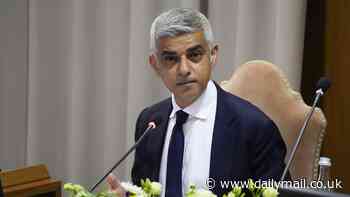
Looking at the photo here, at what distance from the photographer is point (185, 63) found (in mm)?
1699

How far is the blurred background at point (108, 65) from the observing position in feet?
7.86

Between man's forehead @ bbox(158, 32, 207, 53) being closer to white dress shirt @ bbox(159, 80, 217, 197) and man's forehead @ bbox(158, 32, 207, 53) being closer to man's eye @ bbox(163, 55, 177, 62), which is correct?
man's eye @ bbox(163, 55, 177, 62)

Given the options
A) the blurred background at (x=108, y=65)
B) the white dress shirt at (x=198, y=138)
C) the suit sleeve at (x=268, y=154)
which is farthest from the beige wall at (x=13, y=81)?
the suit sleeve at (x=268, y=154)

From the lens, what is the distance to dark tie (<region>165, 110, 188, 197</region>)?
1.72 m

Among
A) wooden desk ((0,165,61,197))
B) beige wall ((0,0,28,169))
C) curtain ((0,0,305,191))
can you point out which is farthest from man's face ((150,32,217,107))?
beige wall ((0,0,28,169))

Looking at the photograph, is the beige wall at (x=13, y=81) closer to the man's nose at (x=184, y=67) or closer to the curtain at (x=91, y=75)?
the curtain at (x=91, y=75)

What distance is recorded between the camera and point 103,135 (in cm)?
317

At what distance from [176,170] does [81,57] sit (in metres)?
1.58

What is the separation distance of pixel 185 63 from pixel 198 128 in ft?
0.82

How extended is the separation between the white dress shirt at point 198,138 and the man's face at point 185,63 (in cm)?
7

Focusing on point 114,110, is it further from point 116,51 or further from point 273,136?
point 273,136

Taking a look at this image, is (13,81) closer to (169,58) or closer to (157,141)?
(157,141)

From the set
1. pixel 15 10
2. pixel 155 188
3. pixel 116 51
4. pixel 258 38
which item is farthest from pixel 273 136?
pixel 15 10

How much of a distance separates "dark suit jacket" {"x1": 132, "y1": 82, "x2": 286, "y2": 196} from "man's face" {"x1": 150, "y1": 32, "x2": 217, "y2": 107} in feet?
0.46
